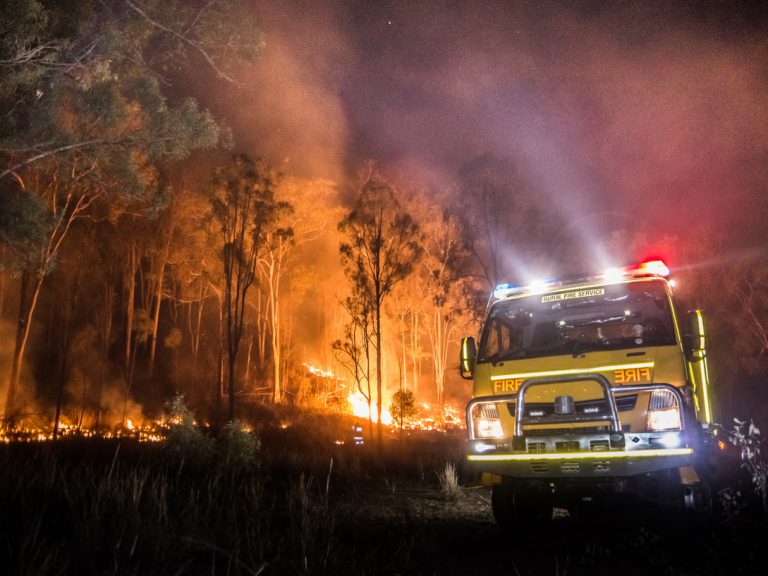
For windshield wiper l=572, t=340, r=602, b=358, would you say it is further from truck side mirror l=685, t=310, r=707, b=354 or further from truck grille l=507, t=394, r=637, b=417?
truck side mirror l=685, t=310, r=707, b=354

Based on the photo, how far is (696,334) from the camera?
5.64m

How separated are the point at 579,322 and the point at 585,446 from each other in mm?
1920

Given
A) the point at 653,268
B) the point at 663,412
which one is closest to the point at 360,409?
the point at 653,268

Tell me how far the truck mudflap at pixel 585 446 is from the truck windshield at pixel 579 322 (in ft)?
1.88

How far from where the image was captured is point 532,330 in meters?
7.25

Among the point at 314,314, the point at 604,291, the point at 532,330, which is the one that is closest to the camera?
the point at 604,291

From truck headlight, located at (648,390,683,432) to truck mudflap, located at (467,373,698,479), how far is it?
0.15 ft

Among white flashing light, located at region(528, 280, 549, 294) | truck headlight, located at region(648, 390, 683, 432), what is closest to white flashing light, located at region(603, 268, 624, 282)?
white flashing light, located at region(528, 280, 549, 294)

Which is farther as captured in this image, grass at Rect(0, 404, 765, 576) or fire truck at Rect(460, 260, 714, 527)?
fire truck at Rect(460, 260, 714, 527)

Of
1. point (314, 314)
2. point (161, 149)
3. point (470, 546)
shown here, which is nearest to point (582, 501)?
point (470, 546)

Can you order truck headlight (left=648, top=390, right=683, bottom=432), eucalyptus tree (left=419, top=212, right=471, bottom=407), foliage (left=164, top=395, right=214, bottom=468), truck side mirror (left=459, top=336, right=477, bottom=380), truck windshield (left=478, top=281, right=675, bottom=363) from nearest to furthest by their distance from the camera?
1. truck headlight (left=648, top=390, right=683, bottom=432)
2. truck windshield (left=478, top=281, right=675, bottom=363)
3. truck side mirror (left=459, top=336, right=477, bottom=380)
4. foliage (left=164, top=395, right=214, bottom=468)
5. eucalyptus tree (left=419, top=212, right=471, bottom=407)

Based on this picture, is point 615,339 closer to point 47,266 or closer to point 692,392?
point 692,392

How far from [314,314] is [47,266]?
134 ft

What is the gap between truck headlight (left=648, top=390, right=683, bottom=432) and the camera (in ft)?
16.8
